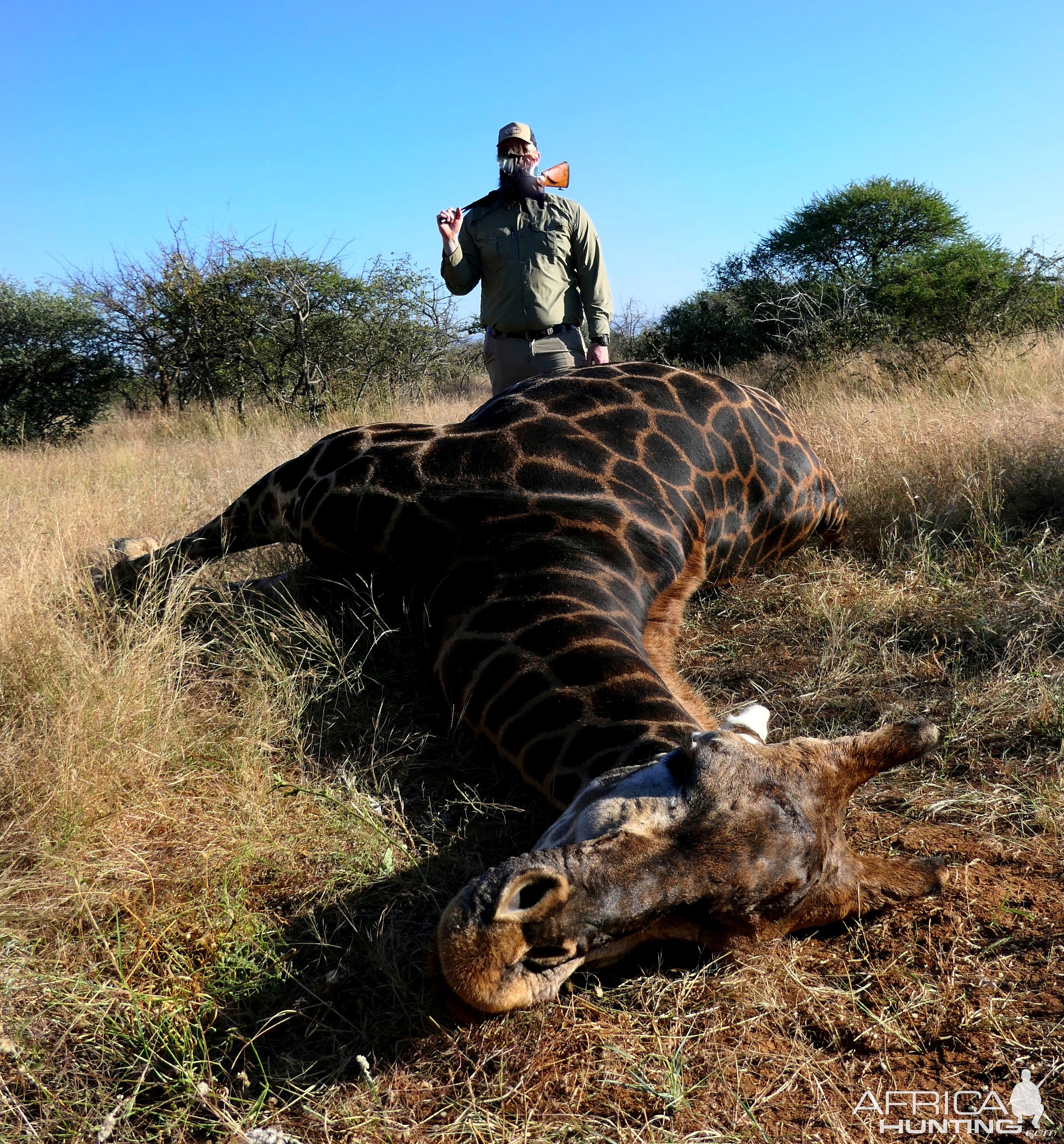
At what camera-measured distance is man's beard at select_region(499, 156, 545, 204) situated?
713 cm

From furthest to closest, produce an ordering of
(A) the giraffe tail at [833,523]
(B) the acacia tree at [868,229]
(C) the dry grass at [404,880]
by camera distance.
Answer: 1. (B) the acacia tree at [868,229]
2. (A) the giraffe tail at [833,523]
3. (C) the dry grass at [404,880]

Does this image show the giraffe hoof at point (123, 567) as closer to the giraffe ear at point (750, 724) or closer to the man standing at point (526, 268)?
the giraffe ear at point (750, 724)

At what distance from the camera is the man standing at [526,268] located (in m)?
7.16

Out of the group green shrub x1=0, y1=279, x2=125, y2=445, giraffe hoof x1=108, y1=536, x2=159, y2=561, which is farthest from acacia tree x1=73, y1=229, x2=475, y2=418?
giraffe hoof x1=108, y1=536, x2=159, y2=561

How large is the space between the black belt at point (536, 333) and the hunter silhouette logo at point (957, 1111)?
20.4 ft

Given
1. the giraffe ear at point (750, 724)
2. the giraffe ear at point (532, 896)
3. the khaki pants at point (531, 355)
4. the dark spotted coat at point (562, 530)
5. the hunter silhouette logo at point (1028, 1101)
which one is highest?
the khaki pants at point (531, 355)

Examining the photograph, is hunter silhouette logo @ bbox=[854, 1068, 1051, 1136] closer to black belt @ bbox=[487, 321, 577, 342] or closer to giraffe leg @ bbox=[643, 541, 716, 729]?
giraffe leg @ bbox=[643, 541, 716, 729]

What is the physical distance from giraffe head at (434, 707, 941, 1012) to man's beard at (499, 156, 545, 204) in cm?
590

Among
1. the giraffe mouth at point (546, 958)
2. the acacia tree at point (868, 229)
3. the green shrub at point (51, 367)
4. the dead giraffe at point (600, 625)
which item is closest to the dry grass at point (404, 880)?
the dead giraffe at point (600, 625)

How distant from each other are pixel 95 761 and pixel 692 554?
8.08 feet

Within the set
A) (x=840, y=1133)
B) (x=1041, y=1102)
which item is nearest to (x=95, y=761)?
(x=840, y=1133)

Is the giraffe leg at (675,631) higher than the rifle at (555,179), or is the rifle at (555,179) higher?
the rifle at (555,179)

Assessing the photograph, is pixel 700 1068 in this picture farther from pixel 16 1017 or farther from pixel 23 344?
pixel 23 344

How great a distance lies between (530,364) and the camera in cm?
740
